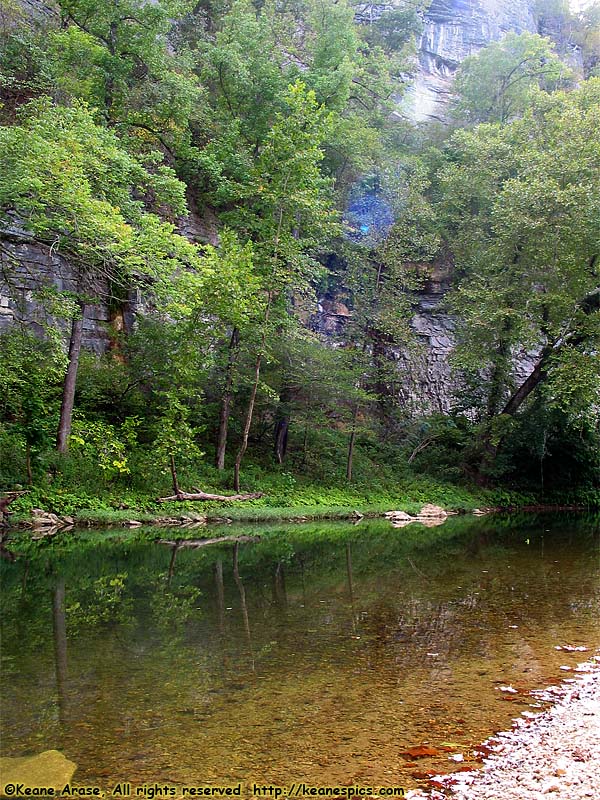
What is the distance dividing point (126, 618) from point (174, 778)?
12.7 feet

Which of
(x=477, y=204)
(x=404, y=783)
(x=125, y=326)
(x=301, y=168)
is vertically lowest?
(x=404, y=783)

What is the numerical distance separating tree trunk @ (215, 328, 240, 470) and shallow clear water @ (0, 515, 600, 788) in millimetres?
8011

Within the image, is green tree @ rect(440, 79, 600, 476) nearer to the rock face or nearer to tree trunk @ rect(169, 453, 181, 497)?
tree trunk @ rect(169, 453, 181, 497)

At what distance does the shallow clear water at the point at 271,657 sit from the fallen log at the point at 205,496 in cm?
501

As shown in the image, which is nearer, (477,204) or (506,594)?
(506,594)

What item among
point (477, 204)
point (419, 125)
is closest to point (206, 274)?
point (477, 204)

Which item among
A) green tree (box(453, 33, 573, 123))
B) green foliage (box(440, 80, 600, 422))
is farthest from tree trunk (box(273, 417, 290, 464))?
green tree (box(453, 33, 573, 123))

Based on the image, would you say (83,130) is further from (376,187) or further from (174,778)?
(376,187)

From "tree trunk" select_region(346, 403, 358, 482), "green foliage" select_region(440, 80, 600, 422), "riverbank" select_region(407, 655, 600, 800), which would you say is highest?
"green foliage" select_region(440, 80, 600, 422)

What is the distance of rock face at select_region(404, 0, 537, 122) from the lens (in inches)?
1594

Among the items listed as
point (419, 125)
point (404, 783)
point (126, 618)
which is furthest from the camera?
point (419, 125)

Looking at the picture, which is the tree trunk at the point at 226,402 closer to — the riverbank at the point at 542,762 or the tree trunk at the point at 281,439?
the tree trunk at the point at 281,439

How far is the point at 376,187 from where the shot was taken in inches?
1083

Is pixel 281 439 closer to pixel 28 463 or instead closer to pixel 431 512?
pixel 431 512
